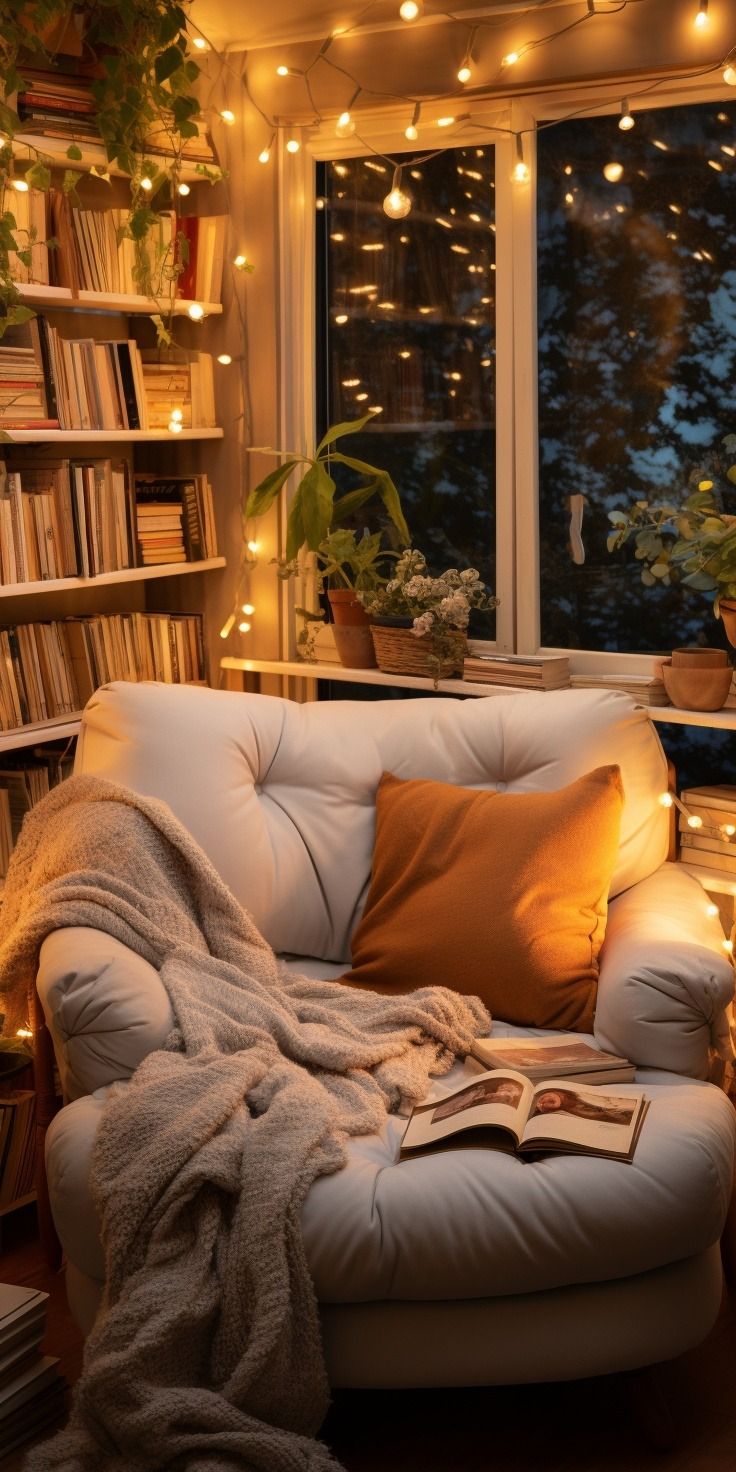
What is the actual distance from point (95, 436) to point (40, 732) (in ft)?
2.34

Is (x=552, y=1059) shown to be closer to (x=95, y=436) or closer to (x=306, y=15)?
(x=95, y=436)

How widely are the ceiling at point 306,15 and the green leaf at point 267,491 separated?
105 cm

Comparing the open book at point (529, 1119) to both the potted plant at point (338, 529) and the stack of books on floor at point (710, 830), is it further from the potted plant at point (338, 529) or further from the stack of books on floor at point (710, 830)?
the potted plant at point (338, 529)

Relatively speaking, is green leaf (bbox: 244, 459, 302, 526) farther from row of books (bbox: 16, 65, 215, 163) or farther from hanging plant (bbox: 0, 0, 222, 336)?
row of books (bbox: 16, 65, 215, 163)

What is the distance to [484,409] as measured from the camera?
3.62 m

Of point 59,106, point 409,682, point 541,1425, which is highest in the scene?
point 59,106

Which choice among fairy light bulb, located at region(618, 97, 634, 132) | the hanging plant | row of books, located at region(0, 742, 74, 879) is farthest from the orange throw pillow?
fairy light bulb, located at region(618, 97, 634, 132)

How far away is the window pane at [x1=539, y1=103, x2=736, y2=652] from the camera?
10.6ft

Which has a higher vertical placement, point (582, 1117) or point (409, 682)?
point (409, 682)

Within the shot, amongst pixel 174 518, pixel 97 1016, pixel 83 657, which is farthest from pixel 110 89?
pixel 97 1016

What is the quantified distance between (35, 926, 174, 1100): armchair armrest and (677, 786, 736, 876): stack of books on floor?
1.32 metres

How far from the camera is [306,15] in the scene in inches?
136

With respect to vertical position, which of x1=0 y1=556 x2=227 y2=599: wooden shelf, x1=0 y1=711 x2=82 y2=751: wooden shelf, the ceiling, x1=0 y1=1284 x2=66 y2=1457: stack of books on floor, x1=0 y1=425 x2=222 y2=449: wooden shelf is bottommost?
x1=0 y1=1284 x2=66 y2=1457: stack of books on floor

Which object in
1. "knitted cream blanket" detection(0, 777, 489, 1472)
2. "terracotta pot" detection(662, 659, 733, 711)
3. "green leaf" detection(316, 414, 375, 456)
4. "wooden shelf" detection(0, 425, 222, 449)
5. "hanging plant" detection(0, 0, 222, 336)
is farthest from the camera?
"green leaf" detection(316, 414, 375, 456)
